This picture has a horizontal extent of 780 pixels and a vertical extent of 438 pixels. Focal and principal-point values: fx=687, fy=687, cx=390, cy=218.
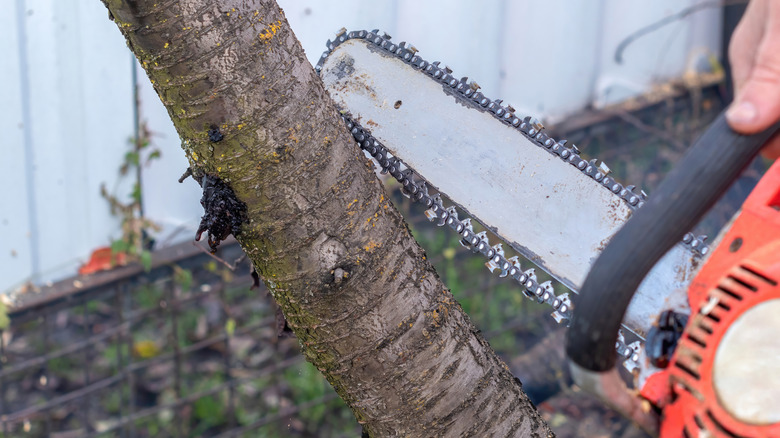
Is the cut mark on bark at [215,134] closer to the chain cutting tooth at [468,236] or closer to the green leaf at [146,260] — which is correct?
the chain cutting tooth at [468,236]

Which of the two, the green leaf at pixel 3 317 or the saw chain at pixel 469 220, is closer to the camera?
the saw chain at pixel 469 220

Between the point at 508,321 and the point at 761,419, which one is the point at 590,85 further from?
the point at 761,419

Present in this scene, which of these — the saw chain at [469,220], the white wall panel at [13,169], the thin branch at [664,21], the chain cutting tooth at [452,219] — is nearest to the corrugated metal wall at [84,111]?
the white wall panel at [13,169]

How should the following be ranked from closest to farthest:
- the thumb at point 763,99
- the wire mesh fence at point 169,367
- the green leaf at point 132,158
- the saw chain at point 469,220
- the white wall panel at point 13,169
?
the thumb at point 763,99
the saw chain at point 469,220
the white wall panel at point 13,169
the green leaf at point 132,158
the wire mesh fence at point 169,367

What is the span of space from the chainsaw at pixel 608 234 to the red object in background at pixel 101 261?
3.50 feet

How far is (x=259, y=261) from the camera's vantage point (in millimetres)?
837

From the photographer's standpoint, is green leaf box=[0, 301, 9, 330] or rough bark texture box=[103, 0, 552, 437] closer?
rough bark texture box=[103, 0, 552, 437]

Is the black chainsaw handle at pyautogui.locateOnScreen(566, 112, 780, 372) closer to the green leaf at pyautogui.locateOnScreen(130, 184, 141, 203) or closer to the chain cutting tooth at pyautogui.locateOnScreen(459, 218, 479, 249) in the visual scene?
the chain cutting tooth at pyautogui.locateOnScreen(459, 218, 479, 249)

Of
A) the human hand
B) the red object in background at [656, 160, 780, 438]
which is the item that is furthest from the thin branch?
the human hand

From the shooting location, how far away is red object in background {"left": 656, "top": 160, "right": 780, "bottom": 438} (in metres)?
0.72

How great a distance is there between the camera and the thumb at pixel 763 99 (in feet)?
2.04

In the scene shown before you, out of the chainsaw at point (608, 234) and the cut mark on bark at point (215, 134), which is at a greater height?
the cut mark on bark at point (215, 134)

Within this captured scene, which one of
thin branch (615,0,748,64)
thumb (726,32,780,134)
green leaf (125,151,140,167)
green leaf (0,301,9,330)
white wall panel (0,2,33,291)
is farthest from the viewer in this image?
thin branch (615,0,748,64)

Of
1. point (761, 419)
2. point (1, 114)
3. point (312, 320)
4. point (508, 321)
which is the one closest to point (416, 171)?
point (312, 320)
